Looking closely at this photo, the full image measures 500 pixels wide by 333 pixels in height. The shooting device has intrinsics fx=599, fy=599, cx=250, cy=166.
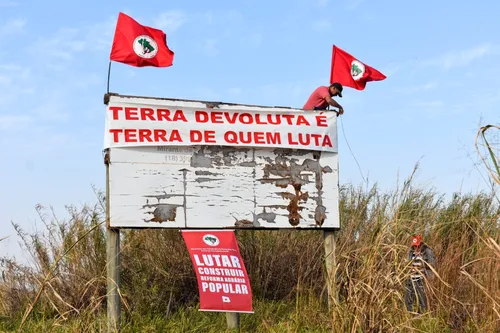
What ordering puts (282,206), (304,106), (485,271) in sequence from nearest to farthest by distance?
(485,271) → (282,206) → (304,106)

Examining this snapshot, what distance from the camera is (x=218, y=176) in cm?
816

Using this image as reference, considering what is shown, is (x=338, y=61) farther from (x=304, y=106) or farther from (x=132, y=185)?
(x=132, y=185)

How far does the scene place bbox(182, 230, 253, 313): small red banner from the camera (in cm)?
767

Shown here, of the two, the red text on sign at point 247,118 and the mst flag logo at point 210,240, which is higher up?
the red text on sign at point 247,118

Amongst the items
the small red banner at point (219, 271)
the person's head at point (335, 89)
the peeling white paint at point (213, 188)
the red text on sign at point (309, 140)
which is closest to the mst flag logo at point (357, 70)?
the person's head at point (335, 89)

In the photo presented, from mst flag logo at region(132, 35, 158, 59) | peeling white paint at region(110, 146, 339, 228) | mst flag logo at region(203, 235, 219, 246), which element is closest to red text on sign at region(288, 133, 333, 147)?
peeling white paint at region(110, 146, 339, 228)

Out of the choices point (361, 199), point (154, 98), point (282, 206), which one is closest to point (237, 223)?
point (282, 206)

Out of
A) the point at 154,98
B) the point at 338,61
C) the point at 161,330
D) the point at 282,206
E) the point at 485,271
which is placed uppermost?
Answer: the point at 338,61

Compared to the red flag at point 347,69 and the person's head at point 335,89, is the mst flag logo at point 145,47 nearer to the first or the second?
the person's head at point 335,89

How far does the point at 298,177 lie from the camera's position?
8.54 meters

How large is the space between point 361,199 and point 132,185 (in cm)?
567

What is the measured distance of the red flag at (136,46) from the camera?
27.3ft

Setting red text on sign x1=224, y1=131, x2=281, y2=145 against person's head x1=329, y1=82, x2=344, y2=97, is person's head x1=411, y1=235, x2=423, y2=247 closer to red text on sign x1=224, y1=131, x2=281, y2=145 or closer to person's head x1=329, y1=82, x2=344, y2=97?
red text on sign x1=224, y1=131, x2=281, y2=145

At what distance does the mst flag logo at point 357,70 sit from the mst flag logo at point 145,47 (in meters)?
3.30
